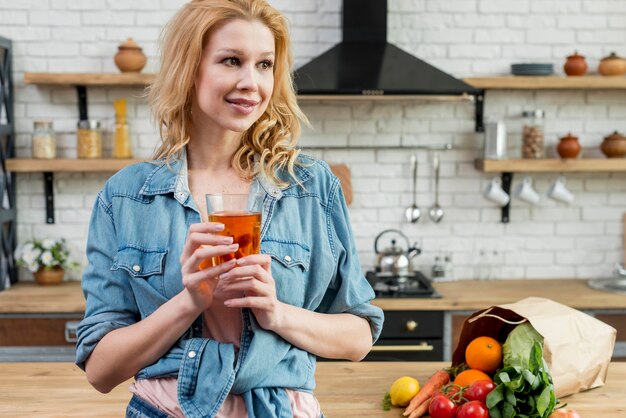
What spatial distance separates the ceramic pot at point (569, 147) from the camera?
3809mm

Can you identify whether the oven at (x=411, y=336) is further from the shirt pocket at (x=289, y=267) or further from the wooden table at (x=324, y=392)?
the shirt pocket at (x=289, y=267)

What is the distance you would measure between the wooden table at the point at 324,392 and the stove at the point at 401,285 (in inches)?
50.2

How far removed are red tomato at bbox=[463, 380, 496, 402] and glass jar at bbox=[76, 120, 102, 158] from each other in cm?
268

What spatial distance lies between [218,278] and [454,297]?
96.5 inches

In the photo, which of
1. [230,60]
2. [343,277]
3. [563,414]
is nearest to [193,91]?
[230,60]

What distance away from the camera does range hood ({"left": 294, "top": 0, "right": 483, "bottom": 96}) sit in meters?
3.37

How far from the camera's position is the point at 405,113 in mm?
3982

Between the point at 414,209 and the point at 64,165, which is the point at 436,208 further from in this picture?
the point at 64,165

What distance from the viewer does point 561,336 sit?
6.01 ft

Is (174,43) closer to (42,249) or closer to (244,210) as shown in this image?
(244,210)

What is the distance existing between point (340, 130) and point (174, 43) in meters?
2.65

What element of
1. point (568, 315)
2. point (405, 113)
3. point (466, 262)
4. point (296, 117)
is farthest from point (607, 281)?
point (296, 117)

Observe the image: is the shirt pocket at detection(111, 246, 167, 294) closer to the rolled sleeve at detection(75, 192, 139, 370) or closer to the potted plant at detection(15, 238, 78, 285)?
the rolled sleeve at detection(75, 192, 139, 370)

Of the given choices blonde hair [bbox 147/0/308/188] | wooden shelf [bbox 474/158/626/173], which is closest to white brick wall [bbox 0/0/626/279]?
wooden shelf [bbox 474/158/626/173]
